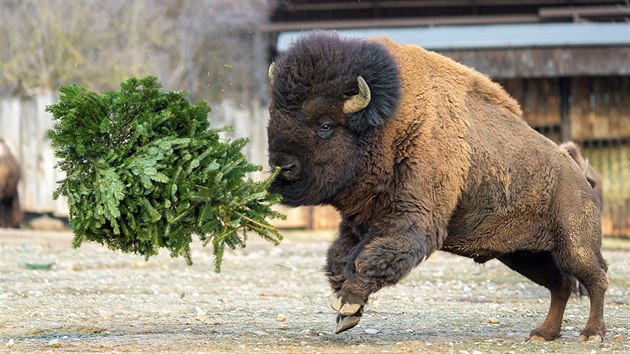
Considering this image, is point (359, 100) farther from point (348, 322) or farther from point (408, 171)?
point (348, 322)

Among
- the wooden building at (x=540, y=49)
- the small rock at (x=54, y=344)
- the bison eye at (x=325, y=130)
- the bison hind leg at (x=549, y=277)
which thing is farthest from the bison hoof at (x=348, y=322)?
the wooden building at (x=540, y=49)

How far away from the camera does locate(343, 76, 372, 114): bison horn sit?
8.57 meters

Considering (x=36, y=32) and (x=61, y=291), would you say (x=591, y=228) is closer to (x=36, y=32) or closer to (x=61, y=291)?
(x=61, y=291)

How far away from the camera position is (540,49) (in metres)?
22.2

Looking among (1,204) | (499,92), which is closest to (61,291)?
(499,92)

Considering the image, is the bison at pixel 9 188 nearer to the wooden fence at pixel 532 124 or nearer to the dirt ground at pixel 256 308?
the wooden fence at pixel 532 124

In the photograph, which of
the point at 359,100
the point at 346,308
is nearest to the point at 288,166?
the point at 359,100

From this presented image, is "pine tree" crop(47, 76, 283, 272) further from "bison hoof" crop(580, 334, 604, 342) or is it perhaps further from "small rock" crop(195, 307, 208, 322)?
"bison hoof" crop(580, 334, 604, 342)

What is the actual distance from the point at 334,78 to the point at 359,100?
0.26 metres

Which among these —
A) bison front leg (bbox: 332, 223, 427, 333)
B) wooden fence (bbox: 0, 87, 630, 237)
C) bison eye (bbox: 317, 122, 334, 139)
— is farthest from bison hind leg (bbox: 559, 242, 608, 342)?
wooden fence (bbox: 0, 87, 630, 237)

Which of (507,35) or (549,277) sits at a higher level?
(507,35)

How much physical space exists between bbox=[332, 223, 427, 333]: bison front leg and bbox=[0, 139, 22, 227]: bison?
15431 millimetres

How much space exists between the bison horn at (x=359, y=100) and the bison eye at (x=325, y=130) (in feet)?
0.54

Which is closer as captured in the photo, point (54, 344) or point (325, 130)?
point (54, 344)
